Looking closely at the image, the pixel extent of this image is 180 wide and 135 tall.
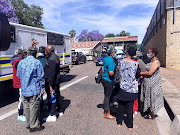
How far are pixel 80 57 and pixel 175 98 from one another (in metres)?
19.7

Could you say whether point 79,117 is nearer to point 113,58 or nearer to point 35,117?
point 35,117

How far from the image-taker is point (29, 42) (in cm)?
725

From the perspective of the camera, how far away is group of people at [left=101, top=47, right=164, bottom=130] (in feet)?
12.1

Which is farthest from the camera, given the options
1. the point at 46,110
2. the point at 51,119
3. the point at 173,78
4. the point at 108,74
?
the point at 173,78

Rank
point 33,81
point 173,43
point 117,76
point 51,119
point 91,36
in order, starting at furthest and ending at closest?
1. point 91,36
2. point 173,43
3. point 51,119
4. point 117,76
5. point 33,81

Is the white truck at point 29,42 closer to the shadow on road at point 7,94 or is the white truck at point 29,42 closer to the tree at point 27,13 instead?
the shadow on road at point 7,94

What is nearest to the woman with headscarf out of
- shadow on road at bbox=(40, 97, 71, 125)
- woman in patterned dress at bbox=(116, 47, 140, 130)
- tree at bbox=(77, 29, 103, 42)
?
woman in patterned dress at bbox=(116, 47, 140, 130)

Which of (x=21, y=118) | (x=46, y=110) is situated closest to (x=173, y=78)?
(x=46, y=110)

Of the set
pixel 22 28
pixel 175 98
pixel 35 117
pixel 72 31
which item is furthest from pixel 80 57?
pixel 72 31

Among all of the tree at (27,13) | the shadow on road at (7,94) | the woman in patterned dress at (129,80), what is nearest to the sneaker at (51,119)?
the woman in patterned dress at (129,80)

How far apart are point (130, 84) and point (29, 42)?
5204mm

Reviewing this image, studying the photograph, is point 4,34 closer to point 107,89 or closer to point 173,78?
point 107,89

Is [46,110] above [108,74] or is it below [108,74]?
below

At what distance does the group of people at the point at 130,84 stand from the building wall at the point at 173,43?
38.0 feet
